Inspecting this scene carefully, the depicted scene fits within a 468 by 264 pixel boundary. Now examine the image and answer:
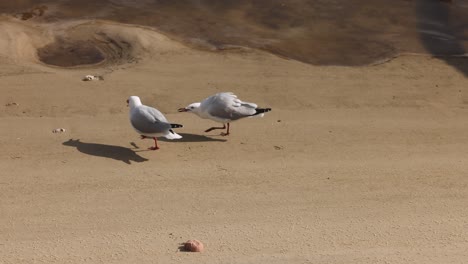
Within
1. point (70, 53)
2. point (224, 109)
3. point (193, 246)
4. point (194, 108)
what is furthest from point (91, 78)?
point (193, 246)

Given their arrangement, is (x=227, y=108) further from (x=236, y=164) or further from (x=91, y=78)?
(x=91, y=78)

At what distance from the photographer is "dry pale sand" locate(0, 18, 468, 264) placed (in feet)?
12.6

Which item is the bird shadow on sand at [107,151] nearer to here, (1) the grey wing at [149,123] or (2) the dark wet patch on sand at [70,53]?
(1) the grey wing at [149,123]

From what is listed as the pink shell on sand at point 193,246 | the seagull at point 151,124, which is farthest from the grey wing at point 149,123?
the pink shell on sand at point 193,246

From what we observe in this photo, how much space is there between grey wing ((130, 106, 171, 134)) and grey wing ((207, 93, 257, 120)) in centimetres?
65

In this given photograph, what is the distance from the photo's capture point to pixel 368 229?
411 centimetres

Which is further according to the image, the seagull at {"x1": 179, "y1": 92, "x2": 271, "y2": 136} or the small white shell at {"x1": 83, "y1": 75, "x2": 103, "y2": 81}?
the small white shell at {"x1": 83, "y1": 75, "x2": 103, "y2": 81}

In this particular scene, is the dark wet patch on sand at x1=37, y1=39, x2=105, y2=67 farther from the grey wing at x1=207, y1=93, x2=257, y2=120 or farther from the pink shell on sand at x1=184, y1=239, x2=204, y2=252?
the pink shell on sand at x1=184, y1=239, x2=204, y2=252

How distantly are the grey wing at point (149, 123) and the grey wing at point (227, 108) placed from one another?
0.65 metres

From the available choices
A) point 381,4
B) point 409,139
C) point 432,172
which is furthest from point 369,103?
point 381,4

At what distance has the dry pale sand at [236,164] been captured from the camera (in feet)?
12.6

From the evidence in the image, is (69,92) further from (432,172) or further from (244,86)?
(432,172)

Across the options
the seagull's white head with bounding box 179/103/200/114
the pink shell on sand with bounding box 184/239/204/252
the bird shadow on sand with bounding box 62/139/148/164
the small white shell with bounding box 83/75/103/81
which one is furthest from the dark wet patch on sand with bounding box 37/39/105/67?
the pink shell on sand with bounding box 184/239/204/252

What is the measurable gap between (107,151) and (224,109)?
1.17 m
